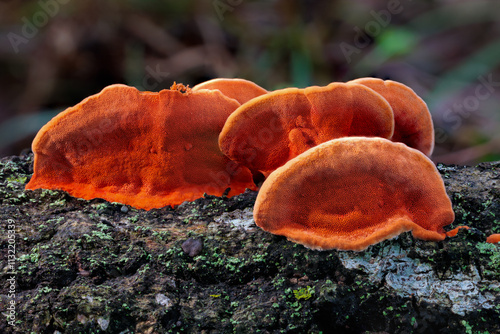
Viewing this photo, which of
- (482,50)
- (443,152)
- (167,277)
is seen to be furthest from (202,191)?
(482,50)

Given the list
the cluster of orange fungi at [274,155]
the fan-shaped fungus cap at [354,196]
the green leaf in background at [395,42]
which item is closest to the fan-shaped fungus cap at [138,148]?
the cluster of orange fungi at [274,155]

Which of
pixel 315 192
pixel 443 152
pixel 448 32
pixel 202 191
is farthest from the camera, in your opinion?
pixel 448 32

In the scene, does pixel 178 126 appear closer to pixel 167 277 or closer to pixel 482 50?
pixel 167 277

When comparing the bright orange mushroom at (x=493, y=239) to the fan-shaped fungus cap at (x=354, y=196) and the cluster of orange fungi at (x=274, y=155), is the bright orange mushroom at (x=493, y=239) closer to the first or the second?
the cluster of orange fungi at (x=274, y=155)

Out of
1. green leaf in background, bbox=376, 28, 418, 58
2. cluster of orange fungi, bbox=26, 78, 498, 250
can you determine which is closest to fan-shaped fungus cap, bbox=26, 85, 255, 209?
cluster of orange fungi, bbox=26, 78, 498, 250

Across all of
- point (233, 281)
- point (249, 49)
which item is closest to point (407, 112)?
point (233, 281)

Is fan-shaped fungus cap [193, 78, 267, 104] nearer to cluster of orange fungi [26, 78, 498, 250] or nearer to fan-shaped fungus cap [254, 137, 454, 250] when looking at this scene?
cluster of orange fungi [26, 78, 498, 250]

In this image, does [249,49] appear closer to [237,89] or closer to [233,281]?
[237,89]
